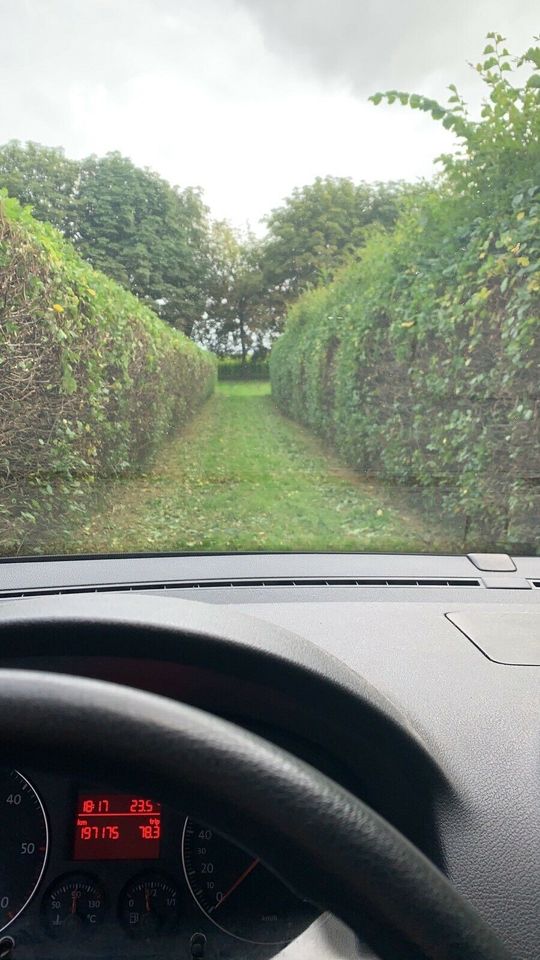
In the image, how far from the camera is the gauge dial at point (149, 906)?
1.51 m

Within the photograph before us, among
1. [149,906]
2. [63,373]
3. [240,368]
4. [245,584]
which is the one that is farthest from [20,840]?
[240,368]

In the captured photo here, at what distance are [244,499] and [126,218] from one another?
5.12 ft

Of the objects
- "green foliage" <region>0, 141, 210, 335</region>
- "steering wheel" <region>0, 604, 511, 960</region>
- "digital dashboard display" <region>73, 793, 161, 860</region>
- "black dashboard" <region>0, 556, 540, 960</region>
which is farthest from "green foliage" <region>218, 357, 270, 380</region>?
"steering wheel" <region>0, 604, 511, 960</region>

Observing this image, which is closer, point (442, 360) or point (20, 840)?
point (20, 840)

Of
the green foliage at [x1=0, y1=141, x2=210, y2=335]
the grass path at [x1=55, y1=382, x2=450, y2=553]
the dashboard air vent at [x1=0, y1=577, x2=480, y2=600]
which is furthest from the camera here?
the grass path at [x1=55, y1=382, x2=450, y2=553]

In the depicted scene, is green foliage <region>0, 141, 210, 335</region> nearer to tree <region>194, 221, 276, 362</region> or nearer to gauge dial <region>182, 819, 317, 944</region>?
tree <region>194, 221, 276, 362</region>

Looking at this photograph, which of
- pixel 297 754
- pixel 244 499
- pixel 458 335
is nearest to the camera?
pixel 297 754

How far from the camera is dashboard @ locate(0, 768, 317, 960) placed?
4.91ft

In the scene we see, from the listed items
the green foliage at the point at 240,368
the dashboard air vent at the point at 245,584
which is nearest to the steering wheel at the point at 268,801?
the dashboard air vent at the point at 245,584

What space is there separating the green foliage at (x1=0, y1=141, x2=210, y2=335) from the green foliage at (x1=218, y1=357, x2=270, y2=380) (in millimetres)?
310

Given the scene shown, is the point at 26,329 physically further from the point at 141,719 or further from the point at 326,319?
the point at 141,719

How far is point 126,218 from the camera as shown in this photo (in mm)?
3607

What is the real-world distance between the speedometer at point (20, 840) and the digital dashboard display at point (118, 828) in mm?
70

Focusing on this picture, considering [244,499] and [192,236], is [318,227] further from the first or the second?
[244,499]
